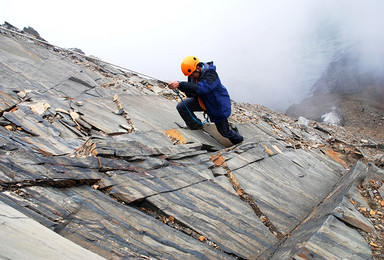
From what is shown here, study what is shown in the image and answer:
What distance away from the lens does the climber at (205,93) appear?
19.2 feet

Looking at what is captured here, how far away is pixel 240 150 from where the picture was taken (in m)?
6.25

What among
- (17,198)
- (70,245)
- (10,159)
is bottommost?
(70,245)

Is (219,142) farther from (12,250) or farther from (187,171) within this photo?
(12,250)

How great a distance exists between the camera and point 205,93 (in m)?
5.88

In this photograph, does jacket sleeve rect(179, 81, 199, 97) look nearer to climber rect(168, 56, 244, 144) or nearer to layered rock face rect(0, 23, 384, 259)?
climber rect(168, 56, 244, 144)

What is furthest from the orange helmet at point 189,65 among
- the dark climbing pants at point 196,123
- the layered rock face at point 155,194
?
the layered rock face at point 155,194

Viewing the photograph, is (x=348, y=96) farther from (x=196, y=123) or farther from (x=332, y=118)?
(x=196, y=123)

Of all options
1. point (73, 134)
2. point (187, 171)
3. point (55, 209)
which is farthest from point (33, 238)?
point (73, 134)

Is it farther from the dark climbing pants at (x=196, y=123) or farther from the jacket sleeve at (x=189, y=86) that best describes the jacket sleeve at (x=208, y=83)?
the dark climbing pants at (x=196, y=123)

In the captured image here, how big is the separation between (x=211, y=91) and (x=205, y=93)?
194mm

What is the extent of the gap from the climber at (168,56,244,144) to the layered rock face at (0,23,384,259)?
0.60m

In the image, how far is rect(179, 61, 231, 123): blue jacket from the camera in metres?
5.83

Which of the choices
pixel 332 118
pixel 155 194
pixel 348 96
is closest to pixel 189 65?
pixel 155 194

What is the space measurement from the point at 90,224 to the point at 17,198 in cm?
84
